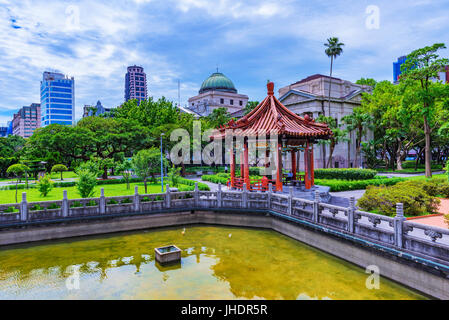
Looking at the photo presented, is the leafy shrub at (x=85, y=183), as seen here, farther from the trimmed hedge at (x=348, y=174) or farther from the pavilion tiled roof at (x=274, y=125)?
the trimmed hedge at (x=348, y=174)

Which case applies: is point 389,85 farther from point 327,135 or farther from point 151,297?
point 151,297

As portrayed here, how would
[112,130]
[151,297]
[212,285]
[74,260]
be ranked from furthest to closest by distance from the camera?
[112,130]
[74,260]
[212,285]
[151,297]

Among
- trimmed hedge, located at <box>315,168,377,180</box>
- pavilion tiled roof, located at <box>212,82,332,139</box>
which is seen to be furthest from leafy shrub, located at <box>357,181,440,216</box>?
trimmed hedge, located at <box>315,168,377,180</box>

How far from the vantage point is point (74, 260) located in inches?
513

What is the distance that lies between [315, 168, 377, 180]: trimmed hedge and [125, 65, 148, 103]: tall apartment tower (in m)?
162

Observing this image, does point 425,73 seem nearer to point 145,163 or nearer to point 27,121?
point 145,163

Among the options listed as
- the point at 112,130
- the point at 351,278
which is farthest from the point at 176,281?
the point at 112,130

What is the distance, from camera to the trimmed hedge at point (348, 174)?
30.2 metres

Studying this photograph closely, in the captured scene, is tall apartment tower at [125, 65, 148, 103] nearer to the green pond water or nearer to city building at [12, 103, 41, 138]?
city building at [12, 103, 41, 138]

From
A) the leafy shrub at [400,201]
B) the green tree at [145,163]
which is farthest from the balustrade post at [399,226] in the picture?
the green tree at [145,163]

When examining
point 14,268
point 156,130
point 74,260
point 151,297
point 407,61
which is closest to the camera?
point 151,297

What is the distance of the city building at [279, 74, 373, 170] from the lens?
172 ft

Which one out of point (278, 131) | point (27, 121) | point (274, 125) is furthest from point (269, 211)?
point (27, 121)
